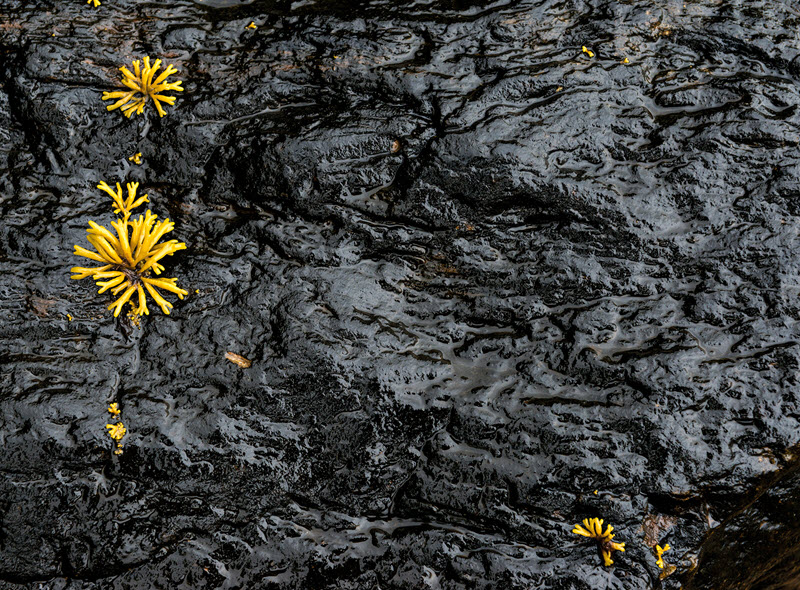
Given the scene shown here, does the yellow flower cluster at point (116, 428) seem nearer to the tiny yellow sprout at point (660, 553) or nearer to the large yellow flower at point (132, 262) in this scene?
the large yellow flower at point (132, 262)

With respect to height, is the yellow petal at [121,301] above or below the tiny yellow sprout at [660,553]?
above

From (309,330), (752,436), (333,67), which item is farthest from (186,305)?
(752,436)

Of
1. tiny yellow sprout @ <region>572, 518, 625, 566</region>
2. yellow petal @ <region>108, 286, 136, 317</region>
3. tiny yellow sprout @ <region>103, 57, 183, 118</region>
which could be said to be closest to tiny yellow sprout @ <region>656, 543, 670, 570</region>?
tiny yellow sprout @ <region>572, 518, 625, 566</region>

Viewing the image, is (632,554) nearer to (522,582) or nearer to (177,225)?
(522,582)

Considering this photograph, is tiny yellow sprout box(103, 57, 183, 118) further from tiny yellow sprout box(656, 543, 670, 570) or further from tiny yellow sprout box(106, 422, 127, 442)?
tiny yellow sprout box(656, 543, 670, 570)

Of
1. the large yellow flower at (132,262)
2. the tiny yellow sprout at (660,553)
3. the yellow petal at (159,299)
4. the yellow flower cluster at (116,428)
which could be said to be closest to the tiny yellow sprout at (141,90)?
the large yellow flower at (132,262)

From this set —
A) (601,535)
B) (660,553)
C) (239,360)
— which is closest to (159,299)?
(239,360)
